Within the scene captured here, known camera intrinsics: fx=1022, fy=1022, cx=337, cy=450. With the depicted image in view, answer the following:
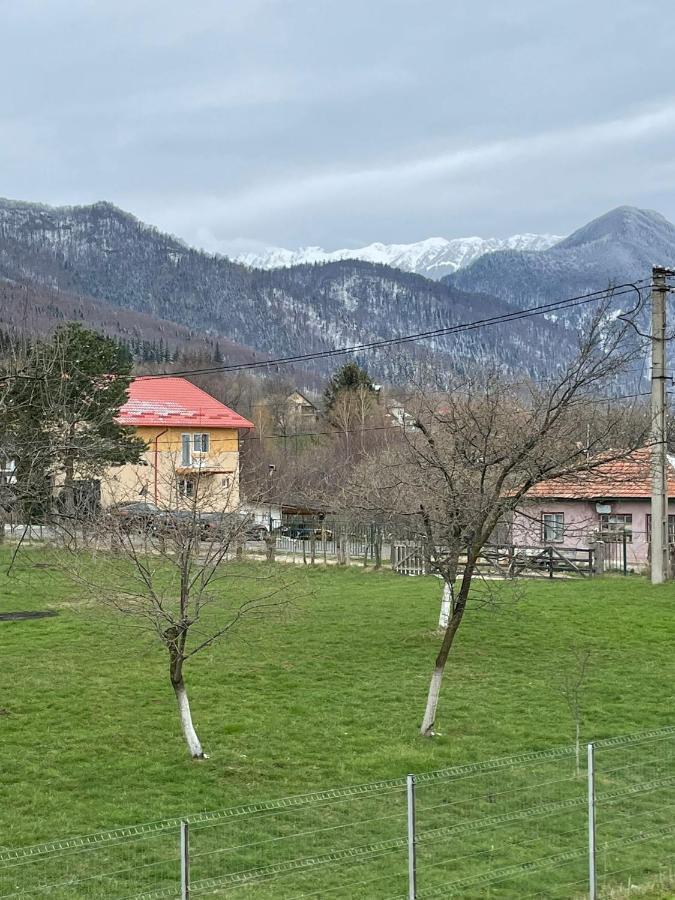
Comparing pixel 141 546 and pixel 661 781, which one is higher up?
pixel 141 546

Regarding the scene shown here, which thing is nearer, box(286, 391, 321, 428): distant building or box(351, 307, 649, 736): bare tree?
box(351, 307, 649, 736): bare tree

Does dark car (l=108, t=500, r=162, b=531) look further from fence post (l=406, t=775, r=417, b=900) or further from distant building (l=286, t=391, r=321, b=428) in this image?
distant building (l=286, t=391, r=321, b=428)

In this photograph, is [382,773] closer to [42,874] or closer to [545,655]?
[42,874]

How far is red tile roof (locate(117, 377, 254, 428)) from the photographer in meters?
49.8

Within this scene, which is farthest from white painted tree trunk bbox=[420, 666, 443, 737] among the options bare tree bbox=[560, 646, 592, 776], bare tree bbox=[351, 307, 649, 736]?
bare tree bbox=[560, 646, 592, 776]

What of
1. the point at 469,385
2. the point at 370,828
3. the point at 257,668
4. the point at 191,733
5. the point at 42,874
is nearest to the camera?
the point at 42,874

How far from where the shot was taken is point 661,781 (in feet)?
35.5

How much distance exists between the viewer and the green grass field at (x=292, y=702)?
1064 cm

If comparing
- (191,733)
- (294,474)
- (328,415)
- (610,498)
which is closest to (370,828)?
(191,733)

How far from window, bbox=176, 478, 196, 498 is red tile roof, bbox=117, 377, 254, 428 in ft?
114

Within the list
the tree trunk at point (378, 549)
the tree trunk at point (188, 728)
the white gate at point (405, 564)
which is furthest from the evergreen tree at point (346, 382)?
the tree trunk at point (188, 728)

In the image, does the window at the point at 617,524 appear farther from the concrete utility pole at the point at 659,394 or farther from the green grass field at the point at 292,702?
the green grass field at the point at 292,702

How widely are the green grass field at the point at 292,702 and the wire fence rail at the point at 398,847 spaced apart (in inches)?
9.0

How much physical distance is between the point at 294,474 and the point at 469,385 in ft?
118
